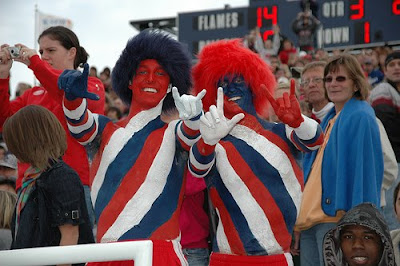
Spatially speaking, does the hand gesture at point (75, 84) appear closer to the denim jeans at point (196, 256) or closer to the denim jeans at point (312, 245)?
the denim jeans at point (196, 256)

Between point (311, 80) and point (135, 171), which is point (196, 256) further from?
point (311, 80)

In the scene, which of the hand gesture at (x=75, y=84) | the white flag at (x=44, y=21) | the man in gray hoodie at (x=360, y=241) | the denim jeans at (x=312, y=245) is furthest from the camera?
the white flag at (x=44, y=21)

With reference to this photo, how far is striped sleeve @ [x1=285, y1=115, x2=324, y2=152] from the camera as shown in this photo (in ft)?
11.5

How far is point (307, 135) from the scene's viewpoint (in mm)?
3516

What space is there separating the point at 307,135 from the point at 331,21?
33.9 feet

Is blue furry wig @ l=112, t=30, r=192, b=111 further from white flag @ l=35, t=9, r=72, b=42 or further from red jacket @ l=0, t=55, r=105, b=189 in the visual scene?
white flag @ l=35, t=9, r=72, b=42

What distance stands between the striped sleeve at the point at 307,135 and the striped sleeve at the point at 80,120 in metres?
0.95

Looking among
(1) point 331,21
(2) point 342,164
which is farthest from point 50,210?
(1) point 331,21

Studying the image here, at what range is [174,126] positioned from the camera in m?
3.57

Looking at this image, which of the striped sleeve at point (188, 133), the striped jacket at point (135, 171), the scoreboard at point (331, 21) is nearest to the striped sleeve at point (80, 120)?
the striped jacket at point (135, 171)

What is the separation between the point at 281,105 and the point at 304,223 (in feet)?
3.38

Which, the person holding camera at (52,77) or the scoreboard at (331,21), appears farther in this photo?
the scoreboard at (331,21)

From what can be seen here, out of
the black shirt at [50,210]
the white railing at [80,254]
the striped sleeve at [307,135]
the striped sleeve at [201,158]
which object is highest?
the striped sleeve at [307,135]

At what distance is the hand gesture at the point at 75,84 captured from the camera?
11.0 feet
